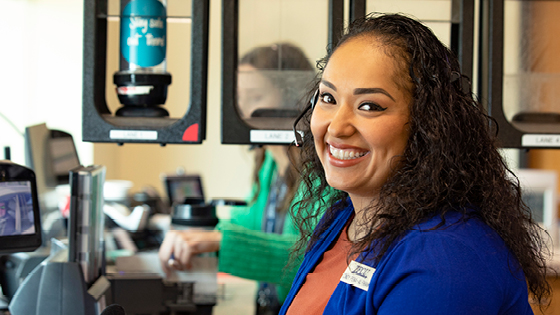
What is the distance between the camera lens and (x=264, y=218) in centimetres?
186

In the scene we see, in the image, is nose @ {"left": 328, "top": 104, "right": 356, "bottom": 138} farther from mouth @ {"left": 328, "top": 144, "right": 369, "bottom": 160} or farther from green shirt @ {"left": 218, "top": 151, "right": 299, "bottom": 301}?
green shirt @ {"left": 218, "top": 151, "right": 299, "bottom": 301}

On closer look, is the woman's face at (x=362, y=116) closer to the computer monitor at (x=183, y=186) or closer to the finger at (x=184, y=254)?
the finger at (x=184, y=254)

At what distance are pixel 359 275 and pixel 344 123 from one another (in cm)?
24

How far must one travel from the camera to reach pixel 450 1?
3.88ft

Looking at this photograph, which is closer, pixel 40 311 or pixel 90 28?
pixel 40 311

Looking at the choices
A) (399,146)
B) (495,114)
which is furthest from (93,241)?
(495,114)

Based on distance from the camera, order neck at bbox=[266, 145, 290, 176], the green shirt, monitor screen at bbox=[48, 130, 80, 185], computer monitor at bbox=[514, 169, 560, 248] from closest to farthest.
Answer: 1. monitor screen at bbox=[48, 130, 80, 185]
2. the green shirt
3. neck at bbox=[266, 145, 290, 176]
4. computer monitor at bbox=[514, 169, 560, 248]

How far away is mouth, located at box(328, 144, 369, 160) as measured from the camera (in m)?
0.81

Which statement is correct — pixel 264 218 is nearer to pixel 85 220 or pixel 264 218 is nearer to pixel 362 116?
pixel 85 220

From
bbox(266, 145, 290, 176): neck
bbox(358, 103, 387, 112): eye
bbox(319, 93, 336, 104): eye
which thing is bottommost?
bbox(266, 145, 290, 176): neck

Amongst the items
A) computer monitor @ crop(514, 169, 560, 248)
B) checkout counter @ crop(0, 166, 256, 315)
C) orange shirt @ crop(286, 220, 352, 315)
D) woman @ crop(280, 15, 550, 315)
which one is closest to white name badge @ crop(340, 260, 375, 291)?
woman @ crop(280, 15, 550, 315)

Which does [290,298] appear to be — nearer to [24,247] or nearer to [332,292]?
[332,292]

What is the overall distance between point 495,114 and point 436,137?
0.48m

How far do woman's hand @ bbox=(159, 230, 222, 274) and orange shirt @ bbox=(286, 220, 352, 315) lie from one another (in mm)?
497
